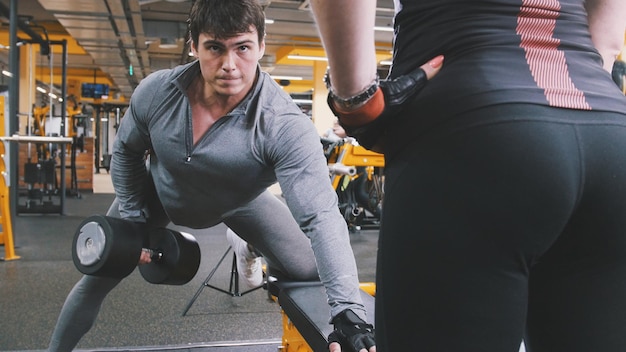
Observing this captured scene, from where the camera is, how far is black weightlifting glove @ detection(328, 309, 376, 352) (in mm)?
1086

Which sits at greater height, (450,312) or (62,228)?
(450,312)

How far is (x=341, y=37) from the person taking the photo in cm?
58

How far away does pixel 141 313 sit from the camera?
9.73 ft

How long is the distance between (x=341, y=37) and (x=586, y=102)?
27cm

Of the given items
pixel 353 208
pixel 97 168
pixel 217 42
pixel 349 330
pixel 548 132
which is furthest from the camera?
pixel 97 168

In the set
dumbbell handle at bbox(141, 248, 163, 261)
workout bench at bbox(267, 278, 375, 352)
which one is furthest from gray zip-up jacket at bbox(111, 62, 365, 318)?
workout bench at bbox(267, 278, 375, 352)

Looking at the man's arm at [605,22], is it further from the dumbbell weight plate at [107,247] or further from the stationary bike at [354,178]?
the stationary bike at [354,178]

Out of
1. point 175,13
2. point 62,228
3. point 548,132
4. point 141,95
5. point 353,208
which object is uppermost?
point 175,13

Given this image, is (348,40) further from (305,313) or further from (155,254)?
(155,254)

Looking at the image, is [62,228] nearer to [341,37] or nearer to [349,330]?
[349,330]

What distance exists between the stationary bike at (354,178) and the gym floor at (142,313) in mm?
880

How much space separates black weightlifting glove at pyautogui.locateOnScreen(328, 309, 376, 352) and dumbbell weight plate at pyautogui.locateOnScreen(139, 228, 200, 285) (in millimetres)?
830

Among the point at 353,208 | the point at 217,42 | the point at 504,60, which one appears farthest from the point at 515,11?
the point at 353,208

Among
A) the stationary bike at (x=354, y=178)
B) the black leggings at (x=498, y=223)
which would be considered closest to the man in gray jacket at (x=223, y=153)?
the black leggings at (x=498, y=223)
